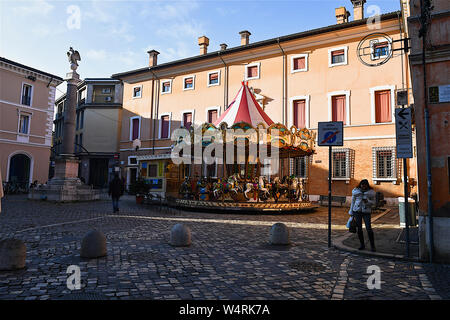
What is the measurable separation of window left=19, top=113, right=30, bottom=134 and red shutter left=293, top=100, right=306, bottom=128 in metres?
24.1

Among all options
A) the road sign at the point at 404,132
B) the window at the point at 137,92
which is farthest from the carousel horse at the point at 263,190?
the window at the point at 137,92

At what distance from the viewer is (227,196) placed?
52.0 feet

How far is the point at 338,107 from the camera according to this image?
21641mm

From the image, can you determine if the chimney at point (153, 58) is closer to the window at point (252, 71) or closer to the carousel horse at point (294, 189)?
the window at point (252, 71)

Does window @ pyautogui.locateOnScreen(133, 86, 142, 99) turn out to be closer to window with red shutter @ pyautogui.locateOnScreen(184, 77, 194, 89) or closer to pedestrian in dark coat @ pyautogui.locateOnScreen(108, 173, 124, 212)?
window with red shutter @ pyautogui.locateOnScreen(184, 77, 194, 89)

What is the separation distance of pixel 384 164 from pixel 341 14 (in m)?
11.5

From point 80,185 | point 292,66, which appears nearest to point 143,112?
point 80,185

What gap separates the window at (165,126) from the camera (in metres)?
28.7

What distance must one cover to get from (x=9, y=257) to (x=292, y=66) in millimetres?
21779

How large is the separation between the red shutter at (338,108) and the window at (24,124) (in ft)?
87.6

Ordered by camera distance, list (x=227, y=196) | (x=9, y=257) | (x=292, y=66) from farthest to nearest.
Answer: (x=292, y=66), (x=227, y=196), (x=9, y=257)

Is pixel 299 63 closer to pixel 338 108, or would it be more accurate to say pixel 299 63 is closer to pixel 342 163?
pixel 338 108

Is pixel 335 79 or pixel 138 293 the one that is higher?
pixel 335 79
